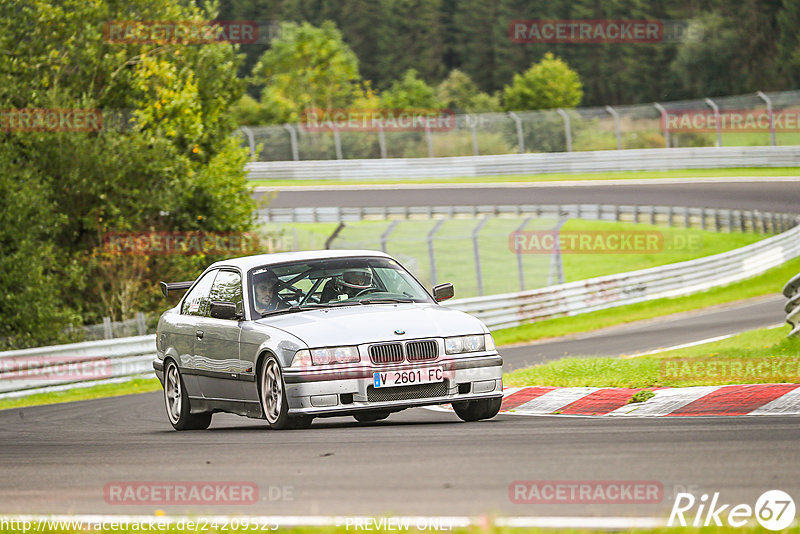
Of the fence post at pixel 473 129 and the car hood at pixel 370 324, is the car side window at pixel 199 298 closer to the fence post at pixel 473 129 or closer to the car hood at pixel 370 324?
the car hood at pixel 370 324

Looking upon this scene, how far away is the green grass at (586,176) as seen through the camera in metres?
42.6

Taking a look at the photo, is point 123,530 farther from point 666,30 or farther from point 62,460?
point 666,30

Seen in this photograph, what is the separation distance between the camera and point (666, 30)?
81812 mm

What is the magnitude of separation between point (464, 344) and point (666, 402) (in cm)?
179

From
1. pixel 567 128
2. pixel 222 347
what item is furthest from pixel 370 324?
pixel 567 128

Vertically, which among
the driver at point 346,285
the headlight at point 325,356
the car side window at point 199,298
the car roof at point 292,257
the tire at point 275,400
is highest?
the car roof at point 292,257

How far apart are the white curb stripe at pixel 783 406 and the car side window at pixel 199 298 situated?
16.2ft

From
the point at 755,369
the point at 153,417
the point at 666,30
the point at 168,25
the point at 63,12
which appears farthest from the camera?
the point at 666,30

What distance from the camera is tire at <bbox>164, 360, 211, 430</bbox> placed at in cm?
1044

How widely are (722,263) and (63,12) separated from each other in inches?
686

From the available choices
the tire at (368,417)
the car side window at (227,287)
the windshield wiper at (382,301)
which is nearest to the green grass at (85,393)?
the car side window at (227,287)

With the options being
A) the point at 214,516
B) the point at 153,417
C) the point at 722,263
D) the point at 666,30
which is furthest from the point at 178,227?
the point at 666,30

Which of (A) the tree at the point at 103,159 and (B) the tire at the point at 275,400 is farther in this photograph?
(A) the tree at the point at 103,159

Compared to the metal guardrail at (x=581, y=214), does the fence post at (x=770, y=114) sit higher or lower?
higher
